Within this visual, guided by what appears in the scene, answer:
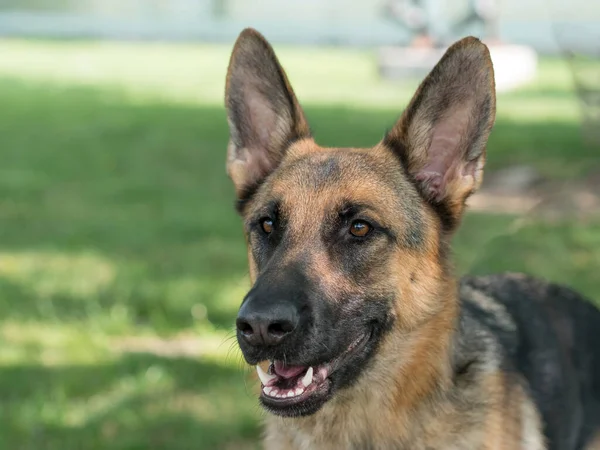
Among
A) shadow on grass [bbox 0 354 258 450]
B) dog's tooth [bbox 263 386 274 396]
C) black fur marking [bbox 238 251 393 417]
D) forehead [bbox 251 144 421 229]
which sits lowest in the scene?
shadow on grass [bbox 0 354 258 450]

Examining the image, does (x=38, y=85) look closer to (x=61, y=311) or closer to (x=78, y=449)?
(x=61, y=311)

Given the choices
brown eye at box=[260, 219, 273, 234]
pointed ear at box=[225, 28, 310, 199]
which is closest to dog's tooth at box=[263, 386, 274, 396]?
brown eye at box=[260, 219, 273, 234]

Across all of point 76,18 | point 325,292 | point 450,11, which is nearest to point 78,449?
point 325,292

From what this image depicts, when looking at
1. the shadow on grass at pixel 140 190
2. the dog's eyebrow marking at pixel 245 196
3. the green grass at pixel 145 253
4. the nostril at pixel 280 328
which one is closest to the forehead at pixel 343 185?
the dog's eyebrow marking at pixel 245 196

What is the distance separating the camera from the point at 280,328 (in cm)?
333

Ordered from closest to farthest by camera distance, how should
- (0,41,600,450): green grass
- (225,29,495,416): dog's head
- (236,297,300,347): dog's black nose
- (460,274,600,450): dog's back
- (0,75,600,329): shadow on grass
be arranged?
1. (236,297,300,347): dog's black nose
2. (225,29,495,416): dog's head
3. (460,274,600,450): dog's back
4. (0,41,600,450): green grass
5. (0,75,600,329): shadow on grass

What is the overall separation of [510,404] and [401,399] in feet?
1.88

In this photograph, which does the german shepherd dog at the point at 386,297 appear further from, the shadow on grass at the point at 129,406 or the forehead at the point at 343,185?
the shadow on grass at the point at 129,406

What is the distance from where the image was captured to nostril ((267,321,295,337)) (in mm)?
3320

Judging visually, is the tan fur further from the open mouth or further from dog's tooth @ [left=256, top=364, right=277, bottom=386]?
dog's tooth @ [left=256, top=364, right=277, bottom=386]

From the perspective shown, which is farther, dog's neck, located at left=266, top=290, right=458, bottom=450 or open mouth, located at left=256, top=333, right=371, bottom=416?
dog's neck, located at left=266, top=290, right=458, bottom=450

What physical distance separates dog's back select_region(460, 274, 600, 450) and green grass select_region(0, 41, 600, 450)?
2.29ft

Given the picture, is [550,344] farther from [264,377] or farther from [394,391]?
[264,377]

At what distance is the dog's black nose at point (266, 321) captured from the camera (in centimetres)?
330
